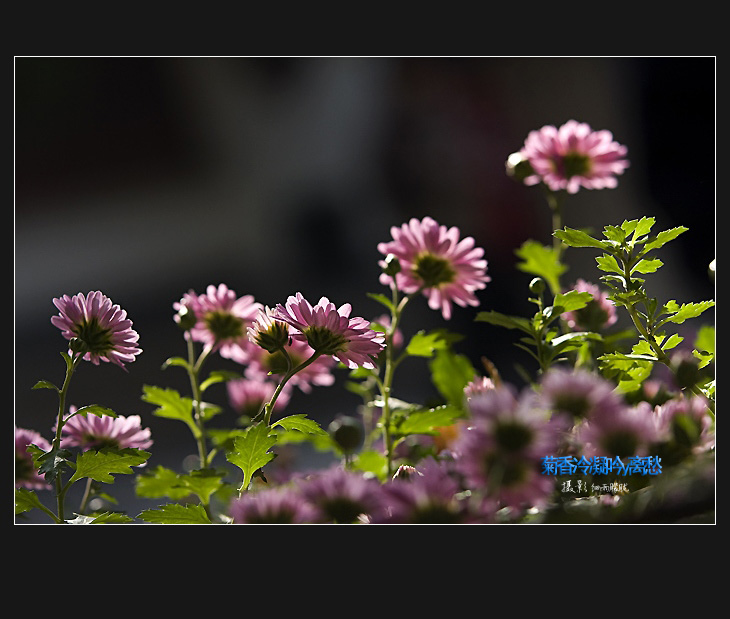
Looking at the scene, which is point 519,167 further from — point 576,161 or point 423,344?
point 423,344

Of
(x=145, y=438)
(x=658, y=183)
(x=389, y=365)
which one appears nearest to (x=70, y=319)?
(x=145, y=438)

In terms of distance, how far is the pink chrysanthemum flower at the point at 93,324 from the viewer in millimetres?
591

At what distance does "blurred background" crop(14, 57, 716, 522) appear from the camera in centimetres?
74

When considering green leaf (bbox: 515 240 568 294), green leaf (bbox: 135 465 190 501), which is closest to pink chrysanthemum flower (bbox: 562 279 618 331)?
green leaf (bbox: 515 240 568 294)

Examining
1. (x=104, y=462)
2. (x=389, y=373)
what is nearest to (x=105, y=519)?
(x=104, y=462)

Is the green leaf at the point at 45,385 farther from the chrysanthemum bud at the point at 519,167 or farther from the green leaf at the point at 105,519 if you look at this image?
the chrysanthemum bud at the point at 519,167

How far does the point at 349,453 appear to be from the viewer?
682 millimetres

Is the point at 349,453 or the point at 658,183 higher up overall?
the point at 658,183

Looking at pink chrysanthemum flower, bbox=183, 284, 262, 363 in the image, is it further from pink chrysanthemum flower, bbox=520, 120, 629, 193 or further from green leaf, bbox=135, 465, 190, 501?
pink chrysanthemum flower, bbox=520, 120, 629, 193

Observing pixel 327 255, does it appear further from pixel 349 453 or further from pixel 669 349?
pixel 669 349

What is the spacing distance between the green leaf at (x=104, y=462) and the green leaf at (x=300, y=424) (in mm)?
123

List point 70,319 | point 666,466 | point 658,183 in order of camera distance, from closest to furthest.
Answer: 1. point 666,466
2. point 70,319
3. point 658,183

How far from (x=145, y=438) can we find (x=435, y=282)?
30cm

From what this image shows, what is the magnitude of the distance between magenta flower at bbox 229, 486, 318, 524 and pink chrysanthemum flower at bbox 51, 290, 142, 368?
0.19 meters
